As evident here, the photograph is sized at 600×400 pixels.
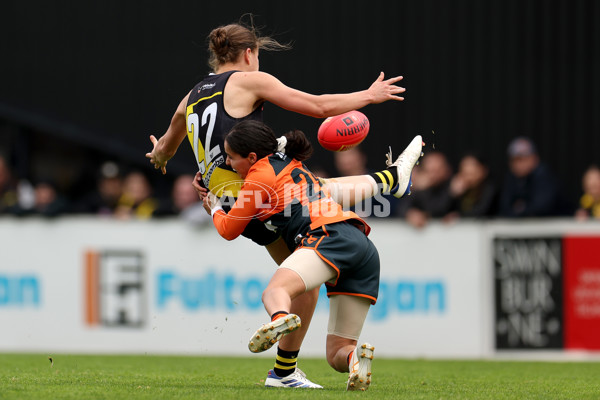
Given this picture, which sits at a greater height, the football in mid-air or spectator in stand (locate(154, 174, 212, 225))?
the football in mid-air

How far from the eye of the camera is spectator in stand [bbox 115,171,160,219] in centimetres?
1154

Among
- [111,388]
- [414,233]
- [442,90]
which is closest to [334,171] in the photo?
[442,90]

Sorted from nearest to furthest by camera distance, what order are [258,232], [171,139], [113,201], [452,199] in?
[258,232], [171,139], [452,199], [113,201]

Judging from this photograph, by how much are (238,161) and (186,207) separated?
544cm

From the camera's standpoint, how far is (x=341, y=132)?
6.43 meters

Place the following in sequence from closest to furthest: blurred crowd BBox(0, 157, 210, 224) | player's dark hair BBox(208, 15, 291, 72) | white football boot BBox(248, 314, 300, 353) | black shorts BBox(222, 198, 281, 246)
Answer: white football boot BBox(248, 314, 300, 353)
black shorts BBox(222, 198, 281, 246)
player's dark hair BBox(208, 15, 291, 72)
blurred crowd BBox(0, 157, 210, 224)

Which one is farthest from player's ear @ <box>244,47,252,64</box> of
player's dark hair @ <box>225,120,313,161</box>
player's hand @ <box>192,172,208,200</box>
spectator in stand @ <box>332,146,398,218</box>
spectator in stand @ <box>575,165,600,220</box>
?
spectator in stand @ <box>575,165,600,220</box>

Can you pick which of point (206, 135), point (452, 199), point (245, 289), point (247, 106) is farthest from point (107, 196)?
point (247, 106)

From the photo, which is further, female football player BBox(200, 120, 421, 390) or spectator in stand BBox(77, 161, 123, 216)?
spectator in stand BBox(77, 161, 123, 216)

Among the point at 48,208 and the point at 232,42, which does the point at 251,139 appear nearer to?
the point at 232,42

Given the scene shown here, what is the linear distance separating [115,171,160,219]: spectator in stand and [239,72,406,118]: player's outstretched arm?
18.2 ft

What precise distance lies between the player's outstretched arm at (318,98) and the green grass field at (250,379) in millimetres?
1580

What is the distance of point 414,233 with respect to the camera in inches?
420

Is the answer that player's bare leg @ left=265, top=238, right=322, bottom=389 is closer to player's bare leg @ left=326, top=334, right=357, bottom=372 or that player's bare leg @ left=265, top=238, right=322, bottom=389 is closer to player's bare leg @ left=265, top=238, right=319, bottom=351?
player's bare leg @ left=265, top=238, right=319, bottom=351
